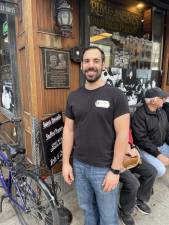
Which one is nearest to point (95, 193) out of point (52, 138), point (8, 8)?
point (52, 138)

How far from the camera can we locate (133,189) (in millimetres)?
2146

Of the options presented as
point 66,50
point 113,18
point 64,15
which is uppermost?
point 113,18

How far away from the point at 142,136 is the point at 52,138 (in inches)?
43.3

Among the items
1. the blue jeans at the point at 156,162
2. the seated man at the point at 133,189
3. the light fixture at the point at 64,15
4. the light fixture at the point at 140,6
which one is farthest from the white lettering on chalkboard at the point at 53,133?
the light fixture at the point at 140,6

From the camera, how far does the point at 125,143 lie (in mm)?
1587

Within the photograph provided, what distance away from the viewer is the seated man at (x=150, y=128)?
2553 millimetres

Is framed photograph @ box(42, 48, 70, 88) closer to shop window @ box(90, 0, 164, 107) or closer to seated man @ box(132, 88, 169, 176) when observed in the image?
shop window @ box(90, 0, 164, 107)

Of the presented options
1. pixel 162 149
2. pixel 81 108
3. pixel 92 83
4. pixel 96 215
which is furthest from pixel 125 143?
pixel 162 149

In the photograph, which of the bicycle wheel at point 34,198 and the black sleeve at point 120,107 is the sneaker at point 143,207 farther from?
the black sleeve at point 120,107

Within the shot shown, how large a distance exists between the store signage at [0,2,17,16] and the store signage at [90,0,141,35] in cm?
117

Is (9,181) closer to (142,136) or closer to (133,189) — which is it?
(133,189)

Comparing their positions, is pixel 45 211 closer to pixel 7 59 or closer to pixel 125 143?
pixel 125 143

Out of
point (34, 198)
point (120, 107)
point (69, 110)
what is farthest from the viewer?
point (34, 198)

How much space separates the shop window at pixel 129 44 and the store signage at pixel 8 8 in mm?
1151
